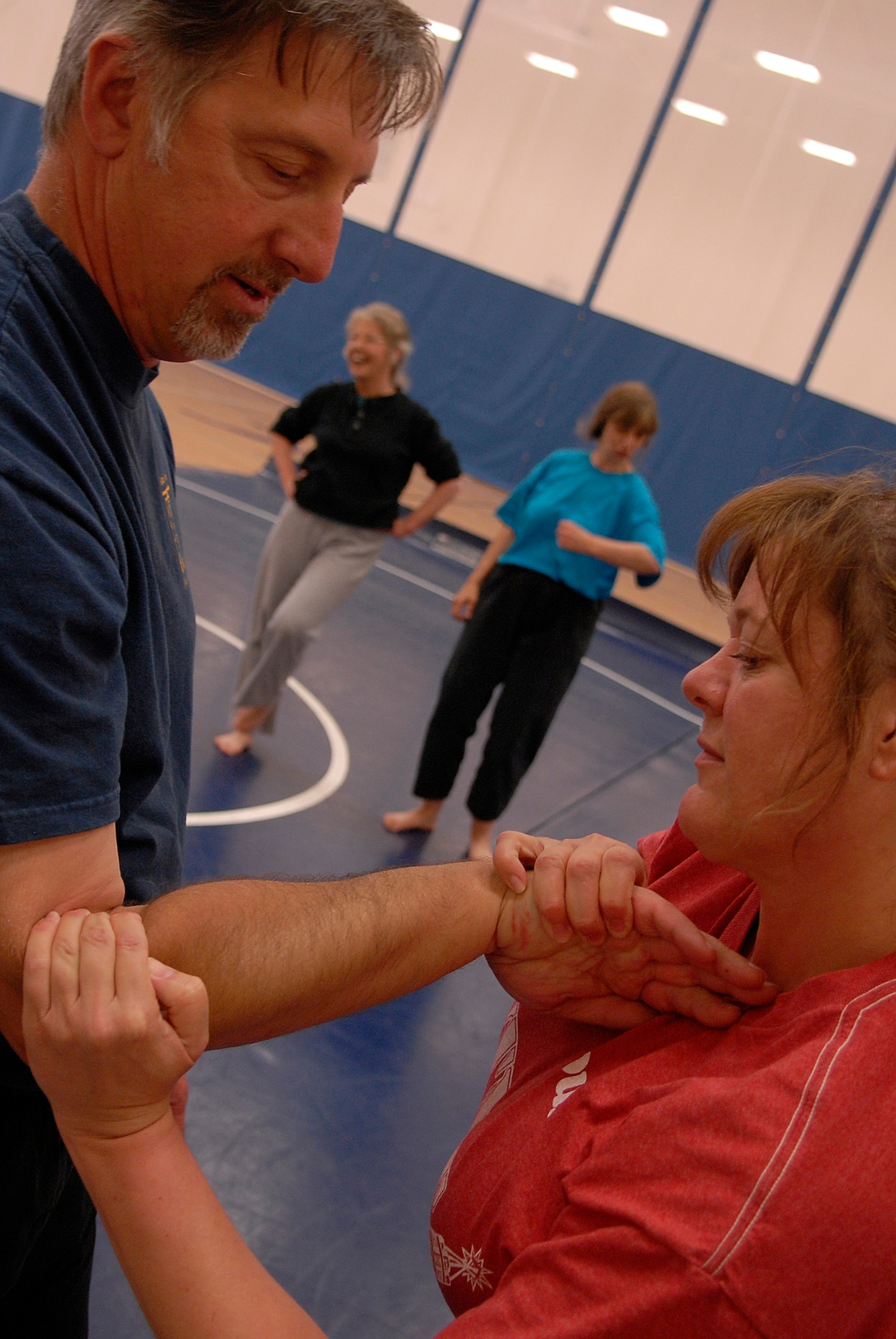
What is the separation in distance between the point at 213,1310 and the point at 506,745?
12.6ft

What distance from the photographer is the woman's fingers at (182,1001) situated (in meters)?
0.97

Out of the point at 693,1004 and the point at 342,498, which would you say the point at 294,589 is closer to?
the point at 342,498

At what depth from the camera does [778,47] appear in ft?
44.0

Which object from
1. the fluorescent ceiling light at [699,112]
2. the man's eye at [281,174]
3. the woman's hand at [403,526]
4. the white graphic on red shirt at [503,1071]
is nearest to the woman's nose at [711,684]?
the white graphic on red shirt at [503,1071]

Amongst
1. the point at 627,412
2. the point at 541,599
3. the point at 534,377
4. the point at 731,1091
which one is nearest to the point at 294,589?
the point at 541,599

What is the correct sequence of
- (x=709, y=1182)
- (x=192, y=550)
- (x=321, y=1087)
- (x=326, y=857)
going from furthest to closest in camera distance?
(x=192, y=550) → (x=326, y=857) → (x=321, y=1087) → (x=709, y=1182)

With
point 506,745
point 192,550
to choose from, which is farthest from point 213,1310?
point 192,550

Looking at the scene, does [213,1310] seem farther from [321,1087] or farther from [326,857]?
[326,857]

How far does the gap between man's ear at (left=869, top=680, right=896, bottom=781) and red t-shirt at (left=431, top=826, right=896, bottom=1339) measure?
196mm

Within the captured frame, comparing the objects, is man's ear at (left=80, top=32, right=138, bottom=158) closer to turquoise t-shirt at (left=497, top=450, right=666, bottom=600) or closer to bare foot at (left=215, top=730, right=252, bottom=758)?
turquoise t-shirt at (left=497, top=450, right=666, bottom=600)

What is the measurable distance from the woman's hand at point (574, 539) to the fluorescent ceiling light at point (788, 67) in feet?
38.8

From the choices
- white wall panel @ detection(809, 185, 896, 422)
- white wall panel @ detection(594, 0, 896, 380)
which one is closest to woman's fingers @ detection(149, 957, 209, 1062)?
white wall panel @ detection(809, 185, 896, 422)

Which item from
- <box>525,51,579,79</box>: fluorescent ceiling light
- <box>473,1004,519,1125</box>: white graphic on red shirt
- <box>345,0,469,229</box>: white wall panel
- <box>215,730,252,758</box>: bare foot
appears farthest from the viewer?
<box>345,0,469,229</box>: white wall panel

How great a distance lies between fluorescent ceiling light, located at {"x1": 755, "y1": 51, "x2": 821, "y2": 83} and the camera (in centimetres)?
1340
